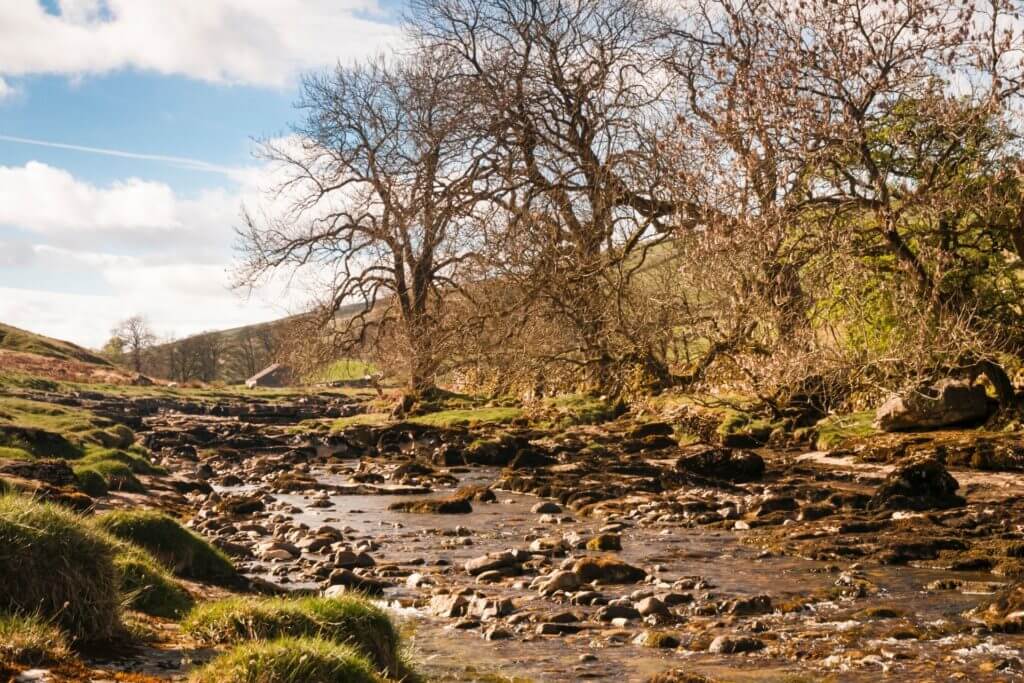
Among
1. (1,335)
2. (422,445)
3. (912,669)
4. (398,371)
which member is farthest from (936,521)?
(1,335)

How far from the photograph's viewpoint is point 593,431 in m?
33.9

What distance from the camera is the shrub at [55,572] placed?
751 cm

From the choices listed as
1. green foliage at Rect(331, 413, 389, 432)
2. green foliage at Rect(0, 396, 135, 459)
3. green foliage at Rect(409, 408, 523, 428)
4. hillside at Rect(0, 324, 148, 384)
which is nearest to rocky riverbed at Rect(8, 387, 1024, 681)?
green foliage at Rect(0, 396, 135, 459)

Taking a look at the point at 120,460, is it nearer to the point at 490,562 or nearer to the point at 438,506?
the point at 438,506

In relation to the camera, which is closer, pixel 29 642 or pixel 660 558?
pixel 29 642

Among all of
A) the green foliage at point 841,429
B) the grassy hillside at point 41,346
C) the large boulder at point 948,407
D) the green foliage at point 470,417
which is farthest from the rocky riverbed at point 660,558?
the grassy hillside at point 41,346

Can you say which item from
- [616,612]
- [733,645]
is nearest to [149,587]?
[616,612]

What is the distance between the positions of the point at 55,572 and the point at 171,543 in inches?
190

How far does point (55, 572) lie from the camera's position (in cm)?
781

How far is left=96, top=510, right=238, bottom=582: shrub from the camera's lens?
1217cm

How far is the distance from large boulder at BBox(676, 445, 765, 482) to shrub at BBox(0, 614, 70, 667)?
691 inches

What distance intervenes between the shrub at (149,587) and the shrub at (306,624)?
1.06 meters

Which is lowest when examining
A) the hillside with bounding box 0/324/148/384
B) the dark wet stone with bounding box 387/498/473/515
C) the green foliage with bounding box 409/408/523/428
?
the dark wet stone with bounding box 387/498/473/515

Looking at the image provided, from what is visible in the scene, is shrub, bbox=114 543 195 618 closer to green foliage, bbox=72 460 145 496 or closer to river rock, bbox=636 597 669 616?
river rock, bbox=636 597 669 616
